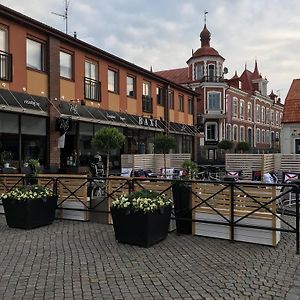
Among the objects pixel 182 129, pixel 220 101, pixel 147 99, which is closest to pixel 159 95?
pixel 147 99

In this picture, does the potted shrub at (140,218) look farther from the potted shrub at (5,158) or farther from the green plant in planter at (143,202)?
the potted shrub at (5,158)

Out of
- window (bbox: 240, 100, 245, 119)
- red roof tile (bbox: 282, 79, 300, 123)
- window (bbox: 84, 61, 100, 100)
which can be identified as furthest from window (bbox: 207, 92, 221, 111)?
window (bbox: 84, 61, 100, 100)

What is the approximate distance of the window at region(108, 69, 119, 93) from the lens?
2184cm

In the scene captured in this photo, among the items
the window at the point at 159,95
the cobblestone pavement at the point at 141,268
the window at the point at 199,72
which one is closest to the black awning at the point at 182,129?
the window at the point at 159,95

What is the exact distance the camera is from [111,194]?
27.5 feet

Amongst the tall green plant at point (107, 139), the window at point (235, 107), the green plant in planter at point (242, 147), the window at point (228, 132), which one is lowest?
the tall green plant at point (107, 139)

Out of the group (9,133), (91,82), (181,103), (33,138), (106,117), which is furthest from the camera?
(181,103)

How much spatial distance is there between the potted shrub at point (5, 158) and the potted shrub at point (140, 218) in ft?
29.4

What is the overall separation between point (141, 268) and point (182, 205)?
2.27 meters

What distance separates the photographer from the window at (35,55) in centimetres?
1620

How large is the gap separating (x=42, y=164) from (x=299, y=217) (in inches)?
484

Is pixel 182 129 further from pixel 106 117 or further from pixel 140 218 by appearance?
pixel 140 218

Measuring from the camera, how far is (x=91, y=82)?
20062 millimetres

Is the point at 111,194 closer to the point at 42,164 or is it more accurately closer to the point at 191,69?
the point at 42,164
